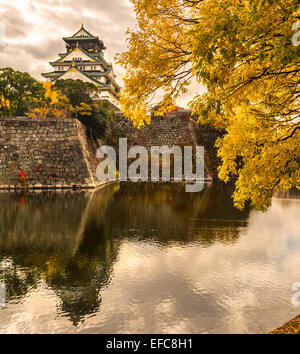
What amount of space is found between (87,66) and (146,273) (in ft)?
171

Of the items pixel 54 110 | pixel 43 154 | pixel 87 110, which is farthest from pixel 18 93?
pixel 43 154

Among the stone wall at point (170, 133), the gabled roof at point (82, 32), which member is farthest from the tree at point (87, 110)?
the gabled roof at point (82, 32)

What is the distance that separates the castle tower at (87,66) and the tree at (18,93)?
1835cm

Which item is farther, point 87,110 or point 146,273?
point 87,110

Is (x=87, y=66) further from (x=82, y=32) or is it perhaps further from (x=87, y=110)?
(x=87, y=110)

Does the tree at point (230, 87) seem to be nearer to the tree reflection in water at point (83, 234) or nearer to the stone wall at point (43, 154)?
the tree reflection in water at point (83, 234)

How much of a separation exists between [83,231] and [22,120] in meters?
19.4

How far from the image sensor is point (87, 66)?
52.7m

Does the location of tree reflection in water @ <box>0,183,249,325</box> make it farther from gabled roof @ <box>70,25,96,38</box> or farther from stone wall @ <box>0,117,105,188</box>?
gabled roof @ <box>70,25,96,38</box>

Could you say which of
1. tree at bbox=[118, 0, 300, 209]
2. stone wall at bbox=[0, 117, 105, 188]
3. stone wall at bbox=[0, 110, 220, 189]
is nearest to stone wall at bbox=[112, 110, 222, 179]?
stone wall at bbox=[0, 110, 220, 189]

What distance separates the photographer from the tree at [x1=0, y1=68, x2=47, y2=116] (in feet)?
94.2

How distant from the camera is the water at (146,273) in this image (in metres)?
4.90

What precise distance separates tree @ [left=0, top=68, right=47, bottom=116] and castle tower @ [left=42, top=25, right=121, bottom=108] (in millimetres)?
18347
